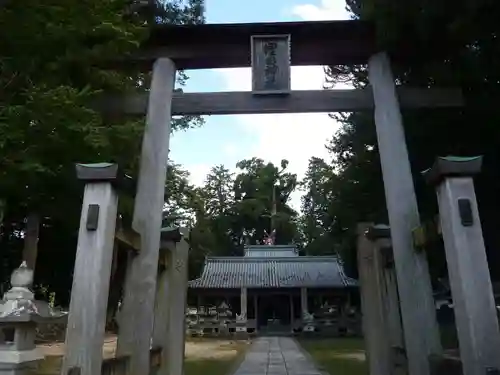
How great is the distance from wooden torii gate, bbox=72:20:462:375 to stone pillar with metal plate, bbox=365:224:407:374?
0.63 m

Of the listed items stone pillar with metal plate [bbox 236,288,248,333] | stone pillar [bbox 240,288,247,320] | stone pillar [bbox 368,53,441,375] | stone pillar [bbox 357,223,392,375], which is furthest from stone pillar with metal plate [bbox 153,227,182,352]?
stone pillar [bbox 240,288,247,320]

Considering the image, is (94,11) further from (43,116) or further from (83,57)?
(43,116)

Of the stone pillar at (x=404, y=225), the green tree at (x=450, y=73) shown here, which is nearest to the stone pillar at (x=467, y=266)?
the stone pillar at (x=404, y=225)

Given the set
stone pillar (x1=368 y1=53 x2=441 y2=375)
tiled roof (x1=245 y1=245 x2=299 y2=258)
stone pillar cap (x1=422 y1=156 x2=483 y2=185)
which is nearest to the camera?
stone pillar cap (x1=422 y1=156 x2=483 y2=185)

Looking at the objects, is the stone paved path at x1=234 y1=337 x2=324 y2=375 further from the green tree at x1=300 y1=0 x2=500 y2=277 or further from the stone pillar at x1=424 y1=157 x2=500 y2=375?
the stone pillar at x1=424 y1=157 x2=500 y2=375

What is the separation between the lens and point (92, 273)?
350 cm

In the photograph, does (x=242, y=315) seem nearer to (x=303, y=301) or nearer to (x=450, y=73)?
(x=303, y=301)

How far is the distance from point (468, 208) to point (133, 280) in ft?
9.92

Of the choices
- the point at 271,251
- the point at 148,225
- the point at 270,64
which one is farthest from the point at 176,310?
the point at 271,251

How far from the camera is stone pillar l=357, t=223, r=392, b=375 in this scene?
554 centimetres

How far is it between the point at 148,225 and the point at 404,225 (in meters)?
2.57

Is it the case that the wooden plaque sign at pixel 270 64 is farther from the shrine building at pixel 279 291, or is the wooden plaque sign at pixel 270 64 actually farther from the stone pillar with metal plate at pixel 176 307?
the shrine building at pixel 279 291

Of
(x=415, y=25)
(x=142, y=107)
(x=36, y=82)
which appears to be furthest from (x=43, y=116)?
(x=415, y=25)

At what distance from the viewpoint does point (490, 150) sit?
22.3ft
